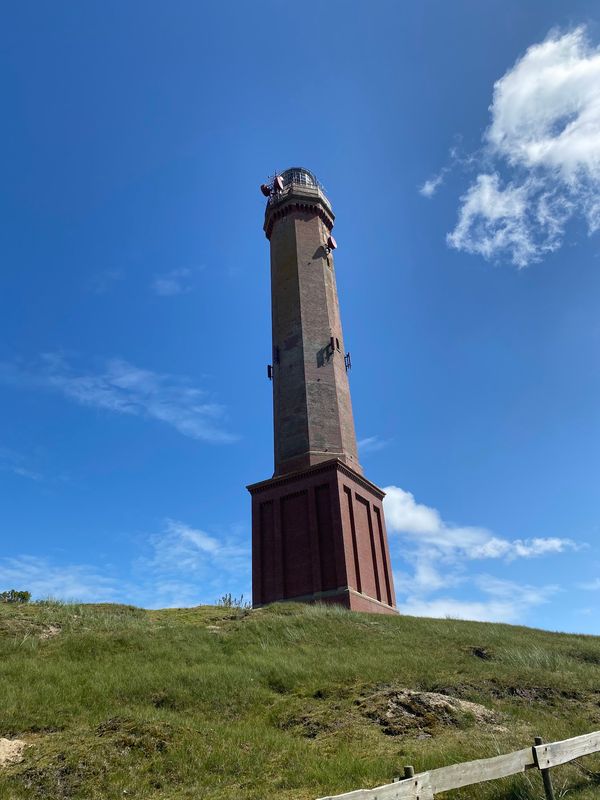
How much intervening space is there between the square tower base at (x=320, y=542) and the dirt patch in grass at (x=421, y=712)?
44.4ft

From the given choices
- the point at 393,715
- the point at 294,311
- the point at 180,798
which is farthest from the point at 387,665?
the point at 294,311

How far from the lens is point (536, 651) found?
18578mm

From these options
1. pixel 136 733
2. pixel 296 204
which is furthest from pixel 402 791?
pixel 296 204

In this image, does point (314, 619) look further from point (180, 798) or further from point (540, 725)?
point (180, 798)

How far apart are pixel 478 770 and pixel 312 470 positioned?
2234 cm

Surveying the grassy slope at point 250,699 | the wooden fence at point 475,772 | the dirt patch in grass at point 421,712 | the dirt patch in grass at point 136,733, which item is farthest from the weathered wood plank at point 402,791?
the dirt patch in grass at point 421,712

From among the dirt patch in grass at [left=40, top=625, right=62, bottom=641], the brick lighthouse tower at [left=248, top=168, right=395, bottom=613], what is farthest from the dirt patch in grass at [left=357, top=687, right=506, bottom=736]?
the brick lighthouse tower at [left=248, top=168, right=395, bottom=613]

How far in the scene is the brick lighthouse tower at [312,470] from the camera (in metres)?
27.5

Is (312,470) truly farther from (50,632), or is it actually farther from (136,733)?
(136,733)

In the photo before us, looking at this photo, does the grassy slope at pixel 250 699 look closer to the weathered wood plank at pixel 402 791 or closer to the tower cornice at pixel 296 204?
the weathered wood plank at pixel 402 791

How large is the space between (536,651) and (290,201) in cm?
3087

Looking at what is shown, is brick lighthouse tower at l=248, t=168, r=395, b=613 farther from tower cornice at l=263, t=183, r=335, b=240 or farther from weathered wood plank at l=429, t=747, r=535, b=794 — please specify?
weathered wood plank at l=429, t=747, r=535, b=794

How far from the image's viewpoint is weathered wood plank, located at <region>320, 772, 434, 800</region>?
5.49 m

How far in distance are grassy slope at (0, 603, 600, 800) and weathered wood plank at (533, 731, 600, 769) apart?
563 mm
